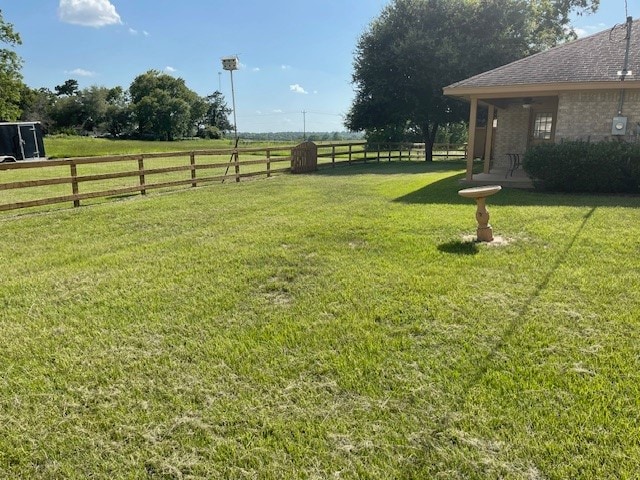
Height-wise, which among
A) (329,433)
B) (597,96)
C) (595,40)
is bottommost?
(329,433)

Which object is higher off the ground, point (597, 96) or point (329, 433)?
point (597, 96)

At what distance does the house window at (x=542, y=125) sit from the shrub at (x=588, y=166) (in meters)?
4.23

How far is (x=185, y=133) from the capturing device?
8475 centimetres

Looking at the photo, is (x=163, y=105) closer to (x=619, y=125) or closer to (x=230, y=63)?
(x=230, y=63)

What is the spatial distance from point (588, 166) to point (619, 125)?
1795 mm

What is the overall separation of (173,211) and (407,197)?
4.67m

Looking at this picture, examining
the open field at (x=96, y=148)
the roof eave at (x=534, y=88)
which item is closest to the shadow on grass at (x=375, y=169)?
the roof eave at (x=534, y=88)

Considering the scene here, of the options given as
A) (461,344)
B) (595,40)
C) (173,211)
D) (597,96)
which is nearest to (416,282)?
(461,344)

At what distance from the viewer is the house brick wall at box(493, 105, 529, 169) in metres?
14.4

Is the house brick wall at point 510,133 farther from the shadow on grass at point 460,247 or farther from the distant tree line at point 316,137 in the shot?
the distant tree line at point 316,137

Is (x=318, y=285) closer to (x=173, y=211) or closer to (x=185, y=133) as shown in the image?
(x=173, y=211)

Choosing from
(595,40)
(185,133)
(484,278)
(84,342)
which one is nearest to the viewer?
(84,342)

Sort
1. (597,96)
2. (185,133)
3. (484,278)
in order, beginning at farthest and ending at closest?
(185,133) → (597,96) → (484,278)

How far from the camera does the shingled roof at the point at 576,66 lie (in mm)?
10562
